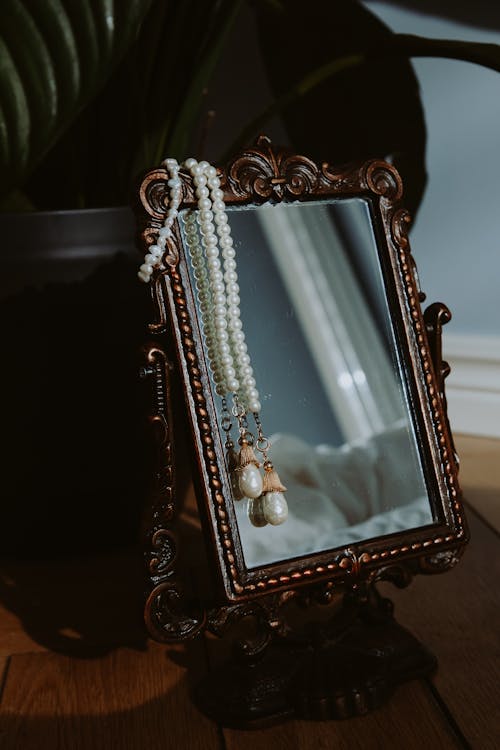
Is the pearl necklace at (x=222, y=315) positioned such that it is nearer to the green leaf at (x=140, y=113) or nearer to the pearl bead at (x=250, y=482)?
the pearl bead at (x=250, y=482)

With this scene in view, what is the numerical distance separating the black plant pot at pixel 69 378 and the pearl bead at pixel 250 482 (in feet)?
0.85

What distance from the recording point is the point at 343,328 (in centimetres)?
63

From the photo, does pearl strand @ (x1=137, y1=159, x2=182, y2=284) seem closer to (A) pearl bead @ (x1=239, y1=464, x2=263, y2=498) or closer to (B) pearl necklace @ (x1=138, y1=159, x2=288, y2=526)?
(B) pearl necklace @ (x1=138, y1=159, x2=288, y2=526)

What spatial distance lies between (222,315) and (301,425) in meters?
0.10

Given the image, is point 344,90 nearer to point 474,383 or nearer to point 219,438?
point 474,383

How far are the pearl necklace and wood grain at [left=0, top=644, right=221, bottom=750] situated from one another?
0.51 ft

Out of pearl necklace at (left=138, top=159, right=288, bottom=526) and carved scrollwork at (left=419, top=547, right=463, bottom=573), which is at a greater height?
pearl necklace at (left=138, top=159, right=288, bottom=526)

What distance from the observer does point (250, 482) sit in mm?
555

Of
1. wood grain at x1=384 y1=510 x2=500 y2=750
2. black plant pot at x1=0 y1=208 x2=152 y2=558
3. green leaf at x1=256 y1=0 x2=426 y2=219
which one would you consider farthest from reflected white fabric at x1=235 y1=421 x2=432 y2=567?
green leaf at x1=256 y1=0 x2=426 y2=219

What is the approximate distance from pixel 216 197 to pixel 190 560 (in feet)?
1.30

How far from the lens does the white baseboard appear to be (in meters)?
1.18

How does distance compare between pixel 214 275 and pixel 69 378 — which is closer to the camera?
pixel 214 275

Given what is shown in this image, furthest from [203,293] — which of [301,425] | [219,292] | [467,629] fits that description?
[467,629]

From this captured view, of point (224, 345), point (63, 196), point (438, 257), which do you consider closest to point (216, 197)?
point (224, 345)
